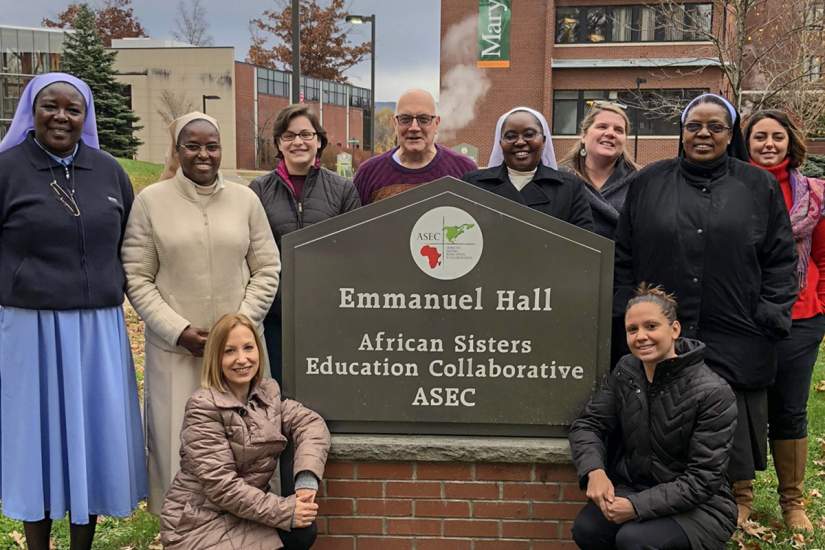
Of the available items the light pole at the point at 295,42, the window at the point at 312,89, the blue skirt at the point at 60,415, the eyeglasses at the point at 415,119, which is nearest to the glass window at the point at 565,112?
the window at the point at 312,89

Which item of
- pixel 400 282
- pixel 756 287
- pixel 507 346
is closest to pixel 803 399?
pixel 756 287

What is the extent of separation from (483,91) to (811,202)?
3513cm

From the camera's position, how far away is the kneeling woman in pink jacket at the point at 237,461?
119 inches

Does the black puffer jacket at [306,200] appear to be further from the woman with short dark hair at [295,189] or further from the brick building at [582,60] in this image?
the brick building at [582,60]

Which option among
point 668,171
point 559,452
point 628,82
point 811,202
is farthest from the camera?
point 628,82

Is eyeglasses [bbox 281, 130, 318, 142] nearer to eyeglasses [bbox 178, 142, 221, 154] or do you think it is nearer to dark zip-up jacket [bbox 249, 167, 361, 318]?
dark zip-up jacket [bbox 249, 167, 361, 318]

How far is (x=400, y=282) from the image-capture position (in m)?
3.31

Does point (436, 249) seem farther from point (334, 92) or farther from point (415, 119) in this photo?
point (334, 92)

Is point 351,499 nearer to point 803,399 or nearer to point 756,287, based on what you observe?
point 756,287

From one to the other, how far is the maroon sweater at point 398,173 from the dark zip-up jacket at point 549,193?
590mm

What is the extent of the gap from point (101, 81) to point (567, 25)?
66.4ft

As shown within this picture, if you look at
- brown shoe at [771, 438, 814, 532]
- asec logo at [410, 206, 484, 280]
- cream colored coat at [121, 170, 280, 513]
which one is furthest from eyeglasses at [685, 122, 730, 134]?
cream colored coat at [121, 170, 280, 513]

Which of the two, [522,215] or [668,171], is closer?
[522,215]

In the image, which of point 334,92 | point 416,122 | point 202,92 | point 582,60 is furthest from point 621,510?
point 334,92
